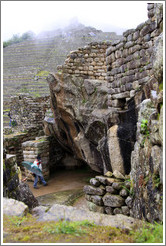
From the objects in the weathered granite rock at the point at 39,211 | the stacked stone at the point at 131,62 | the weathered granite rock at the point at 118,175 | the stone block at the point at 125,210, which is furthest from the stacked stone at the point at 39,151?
the weathered granite rock at the point at 39,211

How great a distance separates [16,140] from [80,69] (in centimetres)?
572

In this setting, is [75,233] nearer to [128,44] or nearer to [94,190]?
[94,190]

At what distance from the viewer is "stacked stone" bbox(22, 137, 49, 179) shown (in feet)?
33.9

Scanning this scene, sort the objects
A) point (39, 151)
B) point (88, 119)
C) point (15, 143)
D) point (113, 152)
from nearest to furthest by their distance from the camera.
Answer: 1. point (113, 152)
2. point (88, 119)
3. point (39, 151)
4. point (15, 143)

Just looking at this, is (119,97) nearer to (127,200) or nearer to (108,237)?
(127,200)

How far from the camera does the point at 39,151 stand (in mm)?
10344

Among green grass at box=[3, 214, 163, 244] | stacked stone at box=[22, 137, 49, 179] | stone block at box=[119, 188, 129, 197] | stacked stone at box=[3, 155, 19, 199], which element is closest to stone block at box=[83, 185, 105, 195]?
stone block at box=[119, 188, 129, 197]

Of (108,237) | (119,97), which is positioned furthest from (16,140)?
(108,237)

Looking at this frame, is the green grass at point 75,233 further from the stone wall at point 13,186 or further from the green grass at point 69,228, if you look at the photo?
the stone wall at point 13,186

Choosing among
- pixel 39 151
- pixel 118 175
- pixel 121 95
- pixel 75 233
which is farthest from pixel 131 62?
pixel 39 151

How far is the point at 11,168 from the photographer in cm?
357

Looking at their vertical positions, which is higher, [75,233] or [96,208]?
[75,233]

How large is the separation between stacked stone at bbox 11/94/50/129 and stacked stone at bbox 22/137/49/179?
11.5 ft

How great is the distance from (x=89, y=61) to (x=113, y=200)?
21.0 feet
